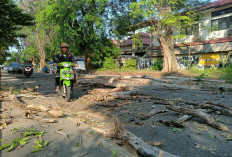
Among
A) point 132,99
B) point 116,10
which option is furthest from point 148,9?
point 132,99

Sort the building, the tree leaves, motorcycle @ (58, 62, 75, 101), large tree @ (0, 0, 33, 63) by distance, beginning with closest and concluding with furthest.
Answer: the tree leaves < motorcycle @ (58, 62, 75, 101) < large tree @ (0, 0, 33, 63) < the building

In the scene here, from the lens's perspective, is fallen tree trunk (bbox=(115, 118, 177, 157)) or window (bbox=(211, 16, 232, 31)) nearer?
fallen tree trunk (bbox=(115, 118, 177, 157))

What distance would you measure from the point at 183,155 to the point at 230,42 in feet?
64.8

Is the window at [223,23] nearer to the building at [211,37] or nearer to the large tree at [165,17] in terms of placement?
the building at [211,37]

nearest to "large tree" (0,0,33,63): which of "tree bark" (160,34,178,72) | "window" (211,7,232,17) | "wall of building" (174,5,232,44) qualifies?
"tree bark" (160,34,178,72)

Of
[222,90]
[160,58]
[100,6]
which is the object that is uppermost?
[100,6]

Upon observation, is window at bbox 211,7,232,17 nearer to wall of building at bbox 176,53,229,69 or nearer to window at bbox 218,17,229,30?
window at bbox 218,17,229,30

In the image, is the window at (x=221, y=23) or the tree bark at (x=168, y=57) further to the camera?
the window at (x=221, y=23)

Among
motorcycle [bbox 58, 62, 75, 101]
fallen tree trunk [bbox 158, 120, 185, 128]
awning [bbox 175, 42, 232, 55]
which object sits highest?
awning [bbox 175, 42, 232, 55]

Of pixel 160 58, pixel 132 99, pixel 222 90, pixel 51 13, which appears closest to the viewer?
pixel 132 99

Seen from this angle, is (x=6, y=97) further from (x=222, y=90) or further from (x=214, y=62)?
(x=214, y=62)

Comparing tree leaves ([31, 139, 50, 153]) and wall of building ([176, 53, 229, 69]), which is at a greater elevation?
wall of building ([176, 53, 229, 69])

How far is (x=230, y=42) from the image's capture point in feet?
59.6

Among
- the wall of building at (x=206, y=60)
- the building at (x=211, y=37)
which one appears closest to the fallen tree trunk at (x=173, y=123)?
the building at (x=211, y=37)
